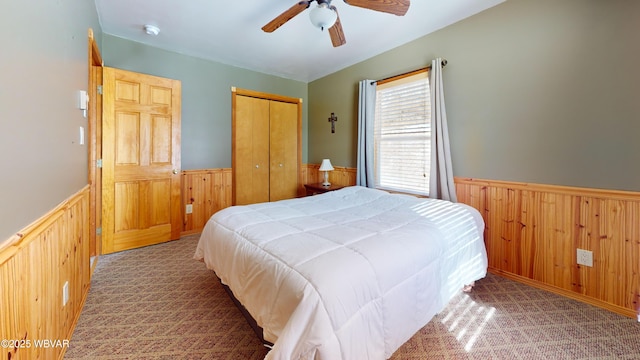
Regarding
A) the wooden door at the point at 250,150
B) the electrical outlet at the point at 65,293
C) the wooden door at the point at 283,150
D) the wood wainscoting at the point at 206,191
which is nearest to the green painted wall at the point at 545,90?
the wood wainscoting at the point at 206,191

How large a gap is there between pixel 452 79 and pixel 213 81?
3116 millimetres

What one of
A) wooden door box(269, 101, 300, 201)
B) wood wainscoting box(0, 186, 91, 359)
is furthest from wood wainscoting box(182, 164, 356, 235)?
wood wainscoting box(0, 186, 91, 359)

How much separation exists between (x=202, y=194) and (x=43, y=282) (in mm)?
2657

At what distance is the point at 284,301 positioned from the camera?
116 centimetres

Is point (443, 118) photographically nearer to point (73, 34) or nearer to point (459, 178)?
point (459, 178)

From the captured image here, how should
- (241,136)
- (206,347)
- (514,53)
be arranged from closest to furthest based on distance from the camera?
1. (206,347)
2. (514,53)
3. (241,136)

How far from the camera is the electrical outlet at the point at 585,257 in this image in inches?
79.4

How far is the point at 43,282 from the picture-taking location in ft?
3.83

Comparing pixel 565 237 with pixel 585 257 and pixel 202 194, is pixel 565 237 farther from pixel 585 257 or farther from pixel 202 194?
pixel 202 194

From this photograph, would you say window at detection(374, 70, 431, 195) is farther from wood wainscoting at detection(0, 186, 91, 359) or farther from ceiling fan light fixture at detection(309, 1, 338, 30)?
wood wainscoting at detection(0, 186, 91, 359)

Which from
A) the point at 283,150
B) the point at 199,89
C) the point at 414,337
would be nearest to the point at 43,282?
the point at 414,337

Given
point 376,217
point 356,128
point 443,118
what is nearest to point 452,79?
point 443,118

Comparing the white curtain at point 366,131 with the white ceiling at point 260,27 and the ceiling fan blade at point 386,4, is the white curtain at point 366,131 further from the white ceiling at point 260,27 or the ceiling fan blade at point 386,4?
the ceiling fan blade at point 386,4

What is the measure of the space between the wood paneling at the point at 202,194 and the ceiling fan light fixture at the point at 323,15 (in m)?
2.63
